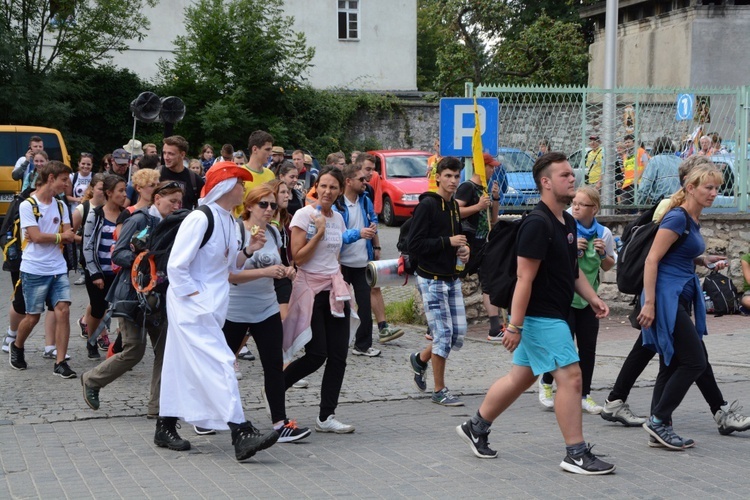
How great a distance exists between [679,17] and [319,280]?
1024 inches

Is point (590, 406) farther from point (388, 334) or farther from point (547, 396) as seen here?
point (388, 334)

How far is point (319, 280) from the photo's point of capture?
7418 mm

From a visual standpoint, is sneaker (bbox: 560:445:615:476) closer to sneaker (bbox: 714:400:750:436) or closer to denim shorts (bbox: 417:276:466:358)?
sneaker (bbox: 714:400:750:436)

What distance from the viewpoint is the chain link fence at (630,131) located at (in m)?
12.6

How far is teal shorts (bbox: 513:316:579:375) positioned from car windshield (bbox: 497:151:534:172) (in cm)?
641

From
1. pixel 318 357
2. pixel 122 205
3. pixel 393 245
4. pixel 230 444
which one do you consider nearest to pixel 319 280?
pixel 318 357

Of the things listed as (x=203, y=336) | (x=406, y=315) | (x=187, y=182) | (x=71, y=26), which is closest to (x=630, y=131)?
(x=406, y=315)

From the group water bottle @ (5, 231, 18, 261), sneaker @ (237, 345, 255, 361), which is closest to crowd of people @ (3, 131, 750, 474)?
water bottle @ (5, 231, 18, 261)

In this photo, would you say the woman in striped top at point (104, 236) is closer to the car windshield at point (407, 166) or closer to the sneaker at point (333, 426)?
the sneaker at point (333, 426)

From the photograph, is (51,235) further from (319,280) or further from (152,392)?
(319,280)

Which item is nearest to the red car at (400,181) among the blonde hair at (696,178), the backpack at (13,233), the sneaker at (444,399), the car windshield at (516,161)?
the car windshield at (516,161)

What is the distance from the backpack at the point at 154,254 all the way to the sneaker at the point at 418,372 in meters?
2.30

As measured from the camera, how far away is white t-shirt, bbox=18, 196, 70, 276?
914cm

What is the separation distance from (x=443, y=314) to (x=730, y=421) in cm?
225
